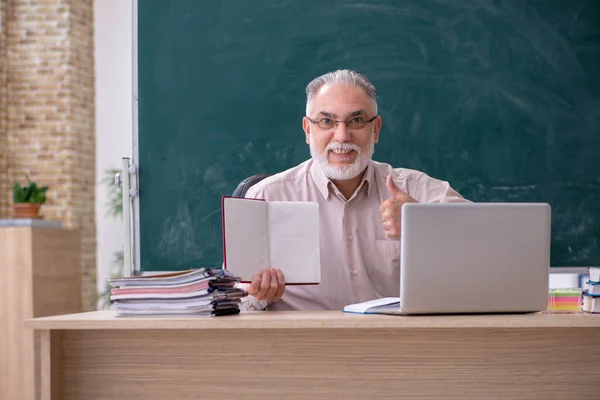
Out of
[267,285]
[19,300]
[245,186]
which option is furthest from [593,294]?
[19,300]

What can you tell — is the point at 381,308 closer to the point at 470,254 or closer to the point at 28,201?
the point at 470,254

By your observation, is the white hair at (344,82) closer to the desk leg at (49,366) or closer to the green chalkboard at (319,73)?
the green chalkboard at (319,73)

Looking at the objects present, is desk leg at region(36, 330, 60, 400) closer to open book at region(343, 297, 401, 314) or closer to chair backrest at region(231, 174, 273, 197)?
open book at region(343, 297, 401, 314)

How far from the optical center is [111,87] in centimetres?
640

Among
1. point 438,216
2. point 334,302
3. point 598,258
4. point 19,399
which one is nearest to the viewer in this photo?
point 438,216

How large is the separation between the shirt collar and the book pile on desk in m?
0.93

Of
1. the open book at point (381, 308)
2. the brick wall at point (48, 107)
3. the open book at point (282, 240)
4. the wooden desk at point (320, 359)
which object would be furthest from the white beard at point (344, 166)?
the brick wall at point (48, 107)

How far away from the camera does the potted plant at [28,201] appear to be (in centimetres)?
531

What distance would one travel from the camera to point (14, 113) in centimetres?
618

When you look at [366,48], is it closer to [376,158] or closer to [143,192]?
[376,158]

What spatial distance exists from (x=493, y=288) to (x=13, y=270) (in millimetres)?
4137

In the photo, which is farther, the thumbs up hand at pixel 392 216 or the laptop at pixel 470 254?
the thumbs up hand at pixel 392 216

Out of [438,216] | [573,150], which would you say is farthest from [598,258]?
[438,216]

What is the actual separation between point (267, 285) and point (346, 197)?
78 centimetres
